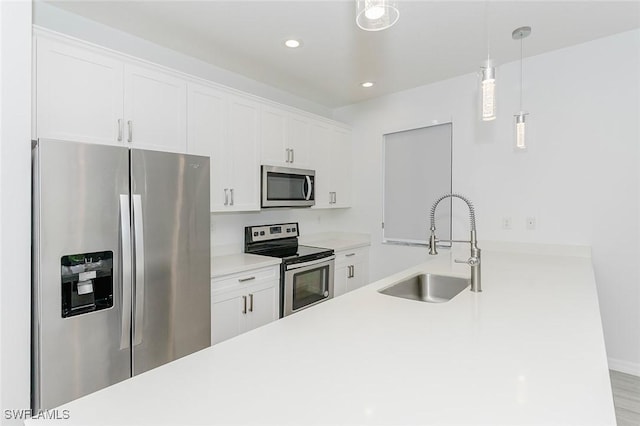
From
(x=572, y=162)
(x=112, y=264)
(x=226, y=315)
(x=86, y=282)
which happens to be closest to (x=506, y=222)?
(x=572, y=162)

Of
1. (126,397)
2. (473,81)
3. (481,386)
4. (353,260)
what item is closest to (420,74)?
(473,81)

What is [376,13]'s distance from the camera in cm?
100

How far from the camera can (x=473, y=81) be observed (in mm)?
3201

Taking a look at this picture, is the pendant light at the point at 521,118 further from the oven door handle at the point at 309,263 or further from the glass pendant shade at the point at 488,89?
the oven door handle at the point at 309,263

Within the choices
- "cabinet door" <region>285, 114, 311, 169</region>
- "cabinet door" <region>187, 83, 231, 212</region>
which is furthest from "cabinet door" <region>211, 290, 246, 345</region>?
"cabinet door" <region>285, 114, 311, 169</region>

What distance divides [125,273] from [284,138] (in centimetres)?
197

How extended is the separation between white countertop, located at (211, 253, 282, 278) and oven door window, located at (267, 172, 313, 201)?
0.57 metres

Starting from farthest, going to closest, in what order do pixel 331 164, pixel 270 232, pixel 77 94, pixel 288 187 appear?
pixel 331 164
pixel 270 232
pixel 288 187
pixel 77 94

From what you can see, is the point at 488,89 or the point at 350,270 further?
Result: the point at 350,270

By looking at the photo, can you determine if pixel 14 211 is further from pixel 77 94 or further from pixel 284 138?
pixel 284 138

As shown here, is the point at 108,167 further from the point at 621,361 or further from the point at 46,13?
the point at 621,361

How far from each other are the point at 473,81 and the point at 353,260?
219cm

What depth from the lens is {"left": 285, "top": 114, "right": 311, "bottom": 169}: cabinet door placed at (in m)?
3.33

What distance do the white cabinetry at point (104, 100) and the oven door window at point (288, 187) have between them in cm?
89
